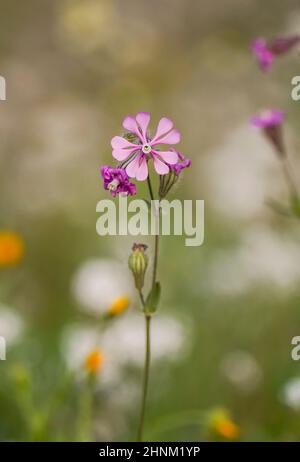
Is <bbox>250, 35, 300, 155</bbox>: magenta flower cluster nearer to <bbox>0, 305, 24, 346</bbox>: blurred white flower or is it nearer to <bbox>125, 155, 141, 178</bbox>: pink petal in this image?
<bbox>125, 155, 141, 178</bbox>: pink petal

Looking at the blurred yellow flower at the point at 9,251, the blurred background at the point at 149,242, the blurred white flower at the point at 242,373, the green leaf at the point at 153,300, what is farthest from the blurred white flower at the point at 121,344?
the green leaf at the point at 153,300

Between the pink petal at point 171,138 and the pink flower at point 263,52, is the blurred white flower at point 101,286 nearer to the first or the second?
the pink flower at point 263,52

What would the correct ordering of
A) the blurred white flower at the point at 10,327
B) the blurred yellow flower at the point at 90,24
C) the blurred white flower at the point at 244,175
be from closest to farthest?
the blurred white flower at the point at 10,327 → the blurred white flower at the point at 244,175 → the blurred yellow flower at the point at 90,24

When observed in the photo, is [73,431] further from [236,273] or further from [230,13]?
[230,13]

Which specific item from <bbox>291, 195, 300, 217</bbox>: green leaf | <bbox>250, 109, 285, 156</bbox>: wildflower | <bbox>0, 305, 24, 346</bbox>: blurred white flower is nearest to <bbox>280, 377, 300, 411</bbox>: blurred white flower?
<bbox>291, 195, 300, 217</bbox>: green leaf

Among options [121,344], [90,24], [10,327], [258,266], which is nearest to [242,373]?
[121,344]

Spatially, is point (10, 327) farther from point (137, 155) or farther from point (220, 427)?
point (137, 155)
